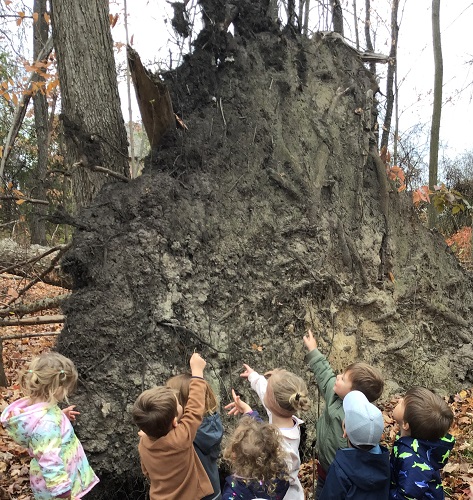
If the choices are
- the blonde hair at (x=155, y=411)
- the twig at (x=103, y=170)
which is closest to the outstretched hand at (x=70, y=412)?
the blonde hair at (x=155, y=411)

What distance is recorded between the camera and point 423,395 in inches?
115

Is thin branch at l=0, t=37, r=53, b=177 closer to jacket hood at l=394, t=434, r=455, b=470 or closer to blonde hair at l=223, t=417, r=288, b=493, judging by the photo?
blonde hair at l=223, t=417, r=288, b=493

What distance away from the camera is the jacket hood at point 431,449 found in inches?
113

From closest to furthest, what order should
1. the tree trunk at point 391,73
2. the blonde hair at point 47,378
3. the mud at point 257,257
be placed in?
the blonde hair at point 47,378 < the mud at point 257,257 < the tree trunk at point 391,73

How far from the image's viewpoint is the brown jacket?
2.92m

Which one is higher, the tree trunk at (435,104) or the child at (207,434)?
the tree trunk at (435,104)

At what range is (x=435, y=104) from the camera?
45.2ft

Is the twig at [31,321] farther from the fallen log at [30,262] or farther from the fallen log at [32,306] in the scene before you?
the fallen log at [30,262]

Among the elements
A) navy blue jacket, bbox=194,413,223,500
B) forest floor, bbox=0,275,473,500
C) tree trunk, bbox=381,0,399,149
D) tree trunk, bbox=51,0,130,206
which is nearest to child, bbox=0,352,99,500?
forest floor, bbox=0,275,473,500

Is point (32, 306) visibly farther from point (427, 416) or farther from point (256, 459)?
point (427, 416)

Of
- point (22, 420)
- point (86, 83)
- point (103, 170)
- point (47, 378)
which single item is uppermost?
point (86, 83)

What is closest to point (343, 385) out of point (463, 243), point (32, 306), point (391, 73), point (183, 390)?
point (183, 390)

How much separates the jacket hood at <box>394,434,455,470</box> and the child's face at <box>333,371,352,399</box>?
1.65ft

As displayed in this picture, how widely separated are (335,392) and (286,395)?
56 cm
